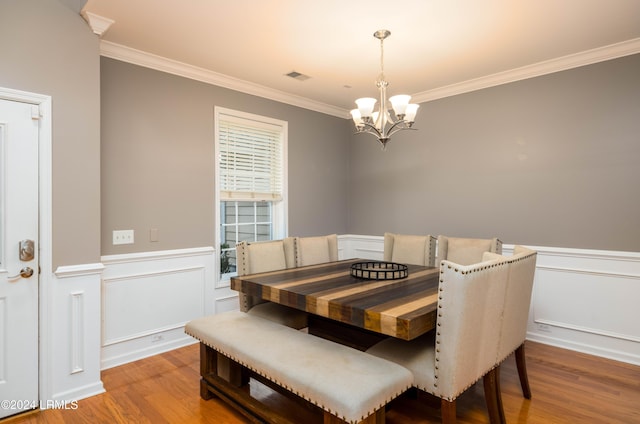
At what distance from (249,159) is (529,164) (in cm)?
293

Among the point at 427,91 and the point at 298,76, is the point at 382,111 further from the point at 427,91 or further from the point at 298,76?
the point at 427,91

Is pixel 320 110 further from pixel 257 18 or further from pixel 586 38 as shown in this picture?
pixel 586 38

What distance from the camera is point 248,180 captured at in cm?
403

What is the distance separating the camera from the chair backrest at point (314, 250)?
3.37 metres

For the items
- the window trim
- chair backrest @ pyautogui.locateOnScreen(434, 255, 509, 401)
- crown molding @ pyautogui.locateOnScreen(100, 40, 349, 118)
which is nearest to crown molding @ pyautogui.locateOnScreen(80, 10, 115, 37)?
crown molding @ pyautogui.locateOnScreen(100, 40, 349, 118)

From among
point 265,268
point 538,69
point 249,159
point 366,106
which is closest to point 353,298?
point 265,268

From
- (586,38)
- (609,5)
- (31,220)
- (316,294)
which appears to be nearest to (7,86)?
(31,220)

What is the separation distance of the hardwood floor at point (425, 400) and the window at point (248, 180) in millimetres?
1313

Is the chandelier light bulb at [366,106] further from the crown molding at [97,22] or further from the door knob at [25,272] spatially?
the door knob at [25,272]

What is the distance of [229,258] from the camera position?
3.90 m

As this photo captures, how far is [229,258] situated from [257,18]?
2.38m

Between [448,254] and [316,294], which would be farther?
[448,254]

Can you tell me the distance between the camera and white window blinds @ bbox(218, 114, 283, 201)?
3803 millimetres

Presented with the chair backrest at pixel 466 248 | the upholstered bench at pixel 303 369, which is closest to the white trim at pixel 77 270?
the upholstered bench at pixel 303 369
